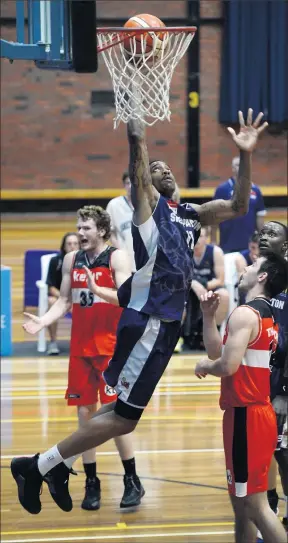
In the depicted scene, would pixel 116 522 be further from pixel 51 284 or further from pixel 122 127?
pixel 122 127

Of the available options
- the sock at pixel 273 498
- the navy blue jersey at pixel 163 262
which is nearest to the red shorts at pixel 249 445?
the navy blue jersey at pixel 163 262

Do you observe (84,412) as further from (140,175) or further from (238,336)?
(140,175)

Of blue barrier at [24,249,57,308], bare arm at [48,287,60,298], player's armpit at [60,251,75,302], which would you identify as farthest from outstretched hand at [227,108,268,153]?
blue barrier at [24,249,57,308]

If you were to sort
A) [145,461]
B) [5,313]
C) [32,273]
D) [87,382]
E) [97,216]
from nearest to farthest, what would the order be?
[97,216]
[87,382]
[145,461]
[5,313]
[32,273]

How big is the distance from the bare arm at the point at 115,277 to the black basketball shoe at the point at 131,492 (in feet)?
4.38

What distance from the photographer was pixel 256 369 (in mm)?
4926

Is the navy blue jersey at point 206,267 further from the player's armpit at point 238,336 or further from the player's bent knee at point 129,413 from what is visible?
the player's armpit at point 238,336

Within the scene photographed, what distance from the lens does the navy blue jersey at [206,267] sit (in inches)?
426

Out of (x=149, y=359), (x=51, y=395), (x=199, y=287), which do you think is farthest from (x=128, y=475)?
(x=199, y=287)

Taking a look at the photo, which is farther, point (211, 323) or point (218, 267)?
point (218, 267)

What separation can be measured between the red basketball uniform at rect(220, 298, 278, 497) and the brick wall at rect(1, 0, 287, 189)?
1475 centimetres

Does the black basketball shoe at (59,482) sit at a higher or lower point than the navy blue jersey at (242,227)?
lower

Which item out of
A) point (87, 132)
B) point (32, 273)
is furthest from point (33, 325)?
point (87, 132)

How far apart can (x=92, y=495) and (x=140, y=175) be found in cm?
293
